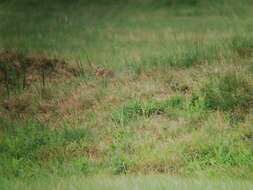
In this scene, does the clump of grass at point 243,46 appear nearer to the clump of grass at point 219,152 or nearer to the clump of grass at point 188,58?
the clump of grass at point 188,58

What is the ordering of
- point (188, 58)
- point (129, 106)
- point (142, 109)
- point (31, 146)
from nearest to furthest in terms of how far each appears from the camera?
point (31, 146) → point (142, 109) → point (129, 106) → point (188, 58)

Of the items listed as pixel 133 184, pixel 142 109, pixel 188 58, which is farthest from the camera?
pixel 188 58

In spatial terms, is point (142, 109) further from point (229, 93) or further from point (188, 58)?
point (188, 58)

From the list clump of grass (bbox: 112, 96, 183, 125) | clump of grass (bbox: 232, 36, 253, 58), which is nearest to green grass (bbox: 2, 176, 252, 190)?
clump of grass (bbox: 112, 96, 183, 125)

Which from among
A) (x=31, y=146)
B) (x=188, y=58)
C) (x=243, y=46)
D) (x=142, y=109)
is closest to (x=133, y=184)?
(x=31, y=146)

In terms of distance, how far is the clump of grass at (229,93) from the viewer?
49.8ft

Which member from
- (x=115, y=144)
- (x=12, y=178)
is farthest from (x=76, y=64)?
(x=12, y=178)

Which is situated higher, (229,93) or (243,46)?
(243,46)

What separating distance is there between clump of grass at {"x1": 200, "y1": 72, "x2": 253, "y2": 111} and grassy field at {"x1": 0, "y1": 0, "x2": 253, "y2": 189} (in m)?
0.03

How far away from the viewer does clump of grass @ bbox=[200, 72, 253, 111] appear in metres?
15.2

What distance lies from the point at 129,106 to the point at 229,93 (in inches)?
104

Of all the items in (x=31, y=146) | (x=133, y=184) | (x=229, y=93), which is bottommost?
(x=31, y=146)

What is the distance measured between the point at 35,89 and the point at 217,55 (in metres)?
5.86

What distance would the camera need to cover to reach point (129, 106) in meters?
16.2
